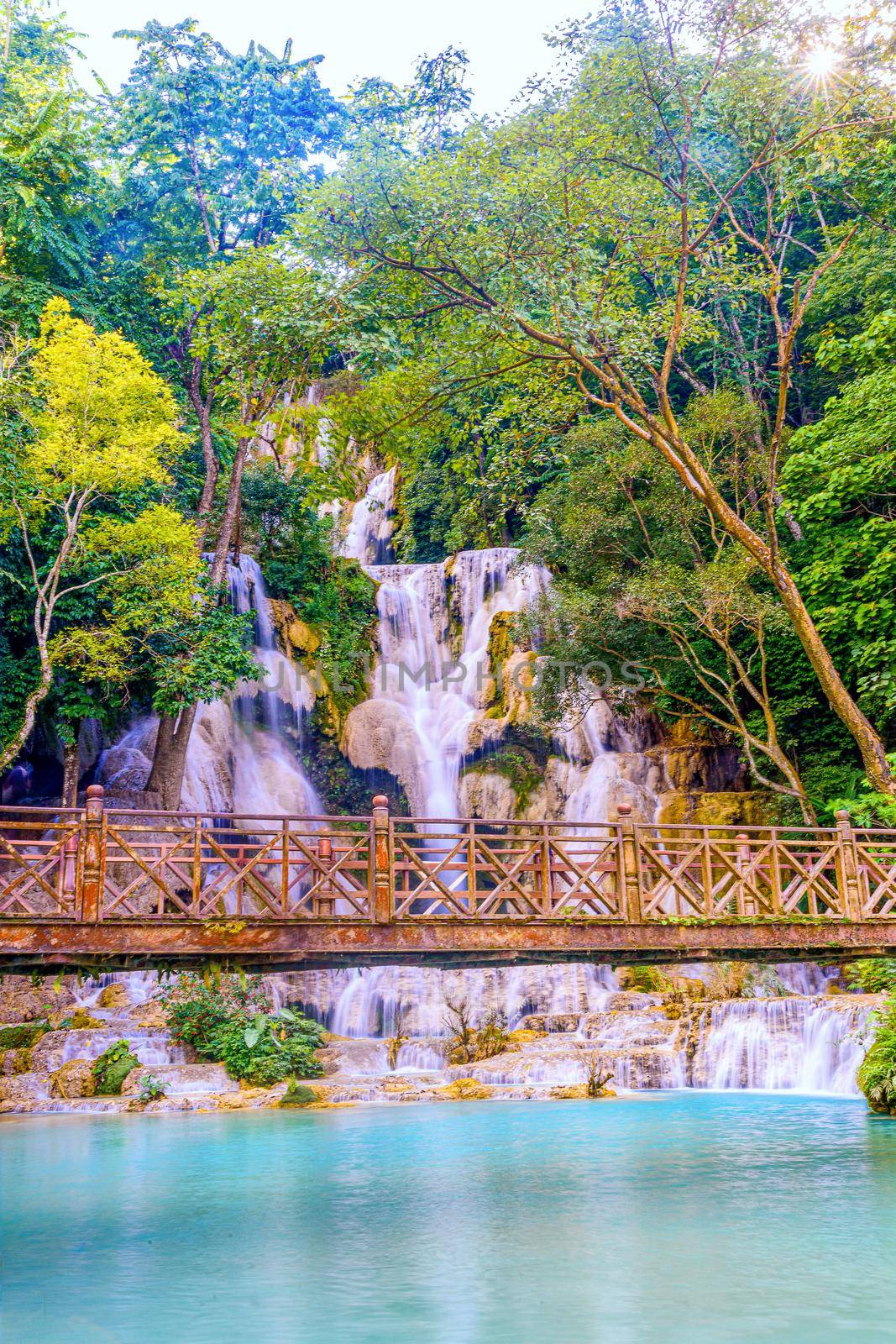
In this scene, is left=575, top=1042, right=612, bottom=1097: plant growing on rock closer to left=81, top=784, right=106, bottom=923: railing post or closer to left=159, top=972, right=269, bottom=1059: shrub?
Answer: left=159, top=972, right=269, bottom=1059: shrub

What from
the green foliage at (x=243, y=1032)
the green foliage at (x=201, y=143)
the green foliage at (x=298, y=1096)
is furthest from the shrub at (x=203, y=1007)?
the green foliage at (x=201, y=143)

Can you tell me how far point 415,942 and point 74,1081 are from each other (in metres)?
9.94

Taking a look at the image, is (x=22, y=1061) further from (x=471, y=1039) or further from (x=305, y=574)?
(x=305, y=574)

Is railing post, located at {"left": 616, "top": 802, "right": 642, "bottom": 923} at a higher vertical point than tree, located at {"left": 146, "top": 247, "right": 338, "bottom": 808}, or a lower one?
lower

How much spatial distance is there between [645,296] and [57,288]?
14935 mm

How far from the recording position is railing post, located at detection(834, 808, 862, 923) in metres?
12.9

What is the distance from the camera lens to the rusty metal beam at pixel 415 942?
31.3ft

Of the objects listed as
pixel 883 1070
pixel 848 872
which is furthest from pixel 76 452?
pixel 883 1070

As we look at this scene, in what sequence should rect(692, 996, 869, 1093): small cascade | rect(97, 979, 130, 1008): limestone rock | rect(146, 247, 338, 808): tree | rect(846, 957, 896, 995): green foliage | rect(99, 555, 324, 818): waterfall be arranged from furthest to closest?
rect(99, 555, 324, 818): waterfall < rect(97, 979, 130, 1008): limestone rock < rect(846, 957, 896, 995): green foliage < rect(692, 996, 869, 1093): small cascade < rect(146, 247, 338, 808): tree

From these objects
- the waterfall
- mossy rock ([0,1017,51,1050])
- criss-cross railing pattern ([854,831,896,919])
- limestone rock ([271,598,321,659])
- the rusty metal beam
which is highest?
limestone rock ([271,598,321,659])

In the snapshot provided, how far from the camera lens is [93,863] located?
32.0ft

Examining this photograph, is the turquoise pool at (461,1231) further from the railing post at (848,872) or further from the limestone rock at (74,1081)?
the limestone rock at (74,1081)

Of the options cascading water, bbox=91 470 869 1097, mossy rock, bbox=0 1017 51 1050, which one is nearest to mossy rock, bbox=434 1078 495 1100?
cascading water, bbox=91 470 869 1097

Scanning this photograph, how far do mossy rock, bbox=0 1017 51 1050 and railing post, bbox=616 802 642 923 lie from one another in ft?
39.7
